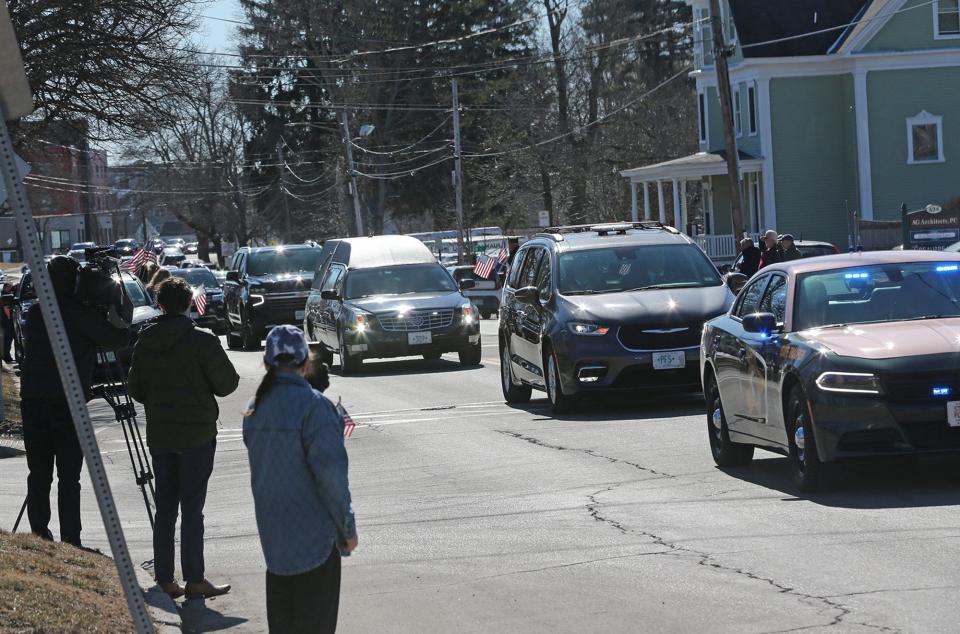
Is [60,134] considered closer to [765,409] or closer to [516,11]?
[765,409]

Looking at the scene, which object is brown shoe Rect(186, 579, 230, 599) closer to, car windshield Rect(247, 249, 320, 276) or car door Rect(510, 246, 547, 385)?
car door Rect(510, 246, 547, 385)

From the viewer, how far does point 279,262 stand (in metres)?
33.8

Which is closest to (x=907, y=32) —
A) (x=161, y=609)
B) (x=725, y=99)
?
(x=725, y=99)

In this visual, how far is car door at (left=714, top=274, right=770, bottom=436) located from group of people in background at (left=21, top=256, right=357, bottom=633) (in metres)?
4.44

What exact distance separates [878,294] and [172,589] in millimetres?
5503

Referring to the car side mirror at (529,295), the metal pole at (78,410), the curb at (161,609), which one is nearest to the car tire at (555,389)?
the car side mirror at (529,295)

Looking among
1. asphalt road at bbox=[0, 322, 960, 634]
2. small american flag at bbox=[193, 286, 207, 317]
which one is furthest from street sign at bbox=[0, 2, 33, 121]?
small american flag at bbox=[193, 286, 207, 317]

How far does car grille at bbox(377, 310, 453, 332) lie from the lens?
24.0 meters

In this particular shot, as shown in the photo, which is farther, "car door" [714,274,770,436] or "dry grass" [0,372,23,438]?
"dry grass" [0,372,23,438]

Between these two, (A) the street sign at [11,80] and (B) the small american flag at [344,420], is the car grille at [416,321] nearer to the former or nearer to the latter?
(B) the small american flag at [344,420]

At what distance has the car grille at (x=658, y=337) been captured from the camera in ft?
52.2

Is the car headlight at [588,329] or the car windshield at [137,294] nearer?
the car headlight at [588,329]

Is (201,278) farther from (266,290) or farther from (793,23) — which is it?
(793,23)

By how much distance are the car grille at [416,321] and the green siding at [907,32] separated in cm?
2803
